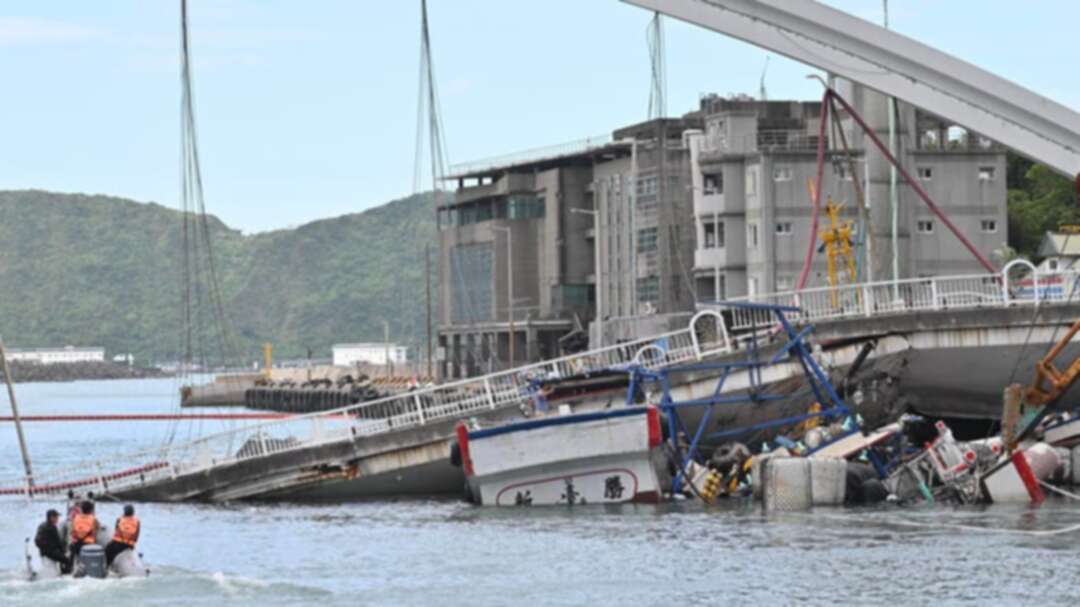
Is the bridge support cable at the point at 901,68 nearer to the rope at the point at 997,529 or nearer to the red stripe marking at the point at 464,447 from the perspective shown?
the red stripe marking at the point at 464,447

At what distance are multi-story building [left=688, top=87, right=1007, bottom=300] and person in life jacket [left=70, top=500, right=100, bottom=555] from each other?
59.0 m

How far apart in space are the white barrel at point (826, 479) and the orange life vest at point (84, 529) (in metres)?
18.9

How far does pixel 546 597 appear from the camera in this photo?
40.4 metres

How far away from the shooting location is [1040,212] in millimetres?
127812

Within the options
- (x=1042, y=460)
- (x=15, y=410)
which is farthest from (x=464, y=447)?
(x=1042, y=460)

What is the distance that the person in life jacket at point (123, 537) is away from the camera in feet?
143

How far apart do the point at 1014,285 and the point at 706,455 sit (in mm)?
10370

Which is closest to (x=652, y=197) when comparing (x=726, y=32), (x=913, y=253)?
(x=913, y=253)

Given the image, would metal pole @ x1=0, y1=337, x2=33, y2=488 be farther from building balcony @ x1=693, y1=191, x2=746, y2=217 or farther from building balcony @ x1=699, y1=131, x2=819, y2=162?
building balcony @ x1=699, y1=131, x2=819, y2=162

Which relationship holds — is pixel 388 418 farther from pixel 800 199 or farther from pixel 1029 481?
pixel 800 199

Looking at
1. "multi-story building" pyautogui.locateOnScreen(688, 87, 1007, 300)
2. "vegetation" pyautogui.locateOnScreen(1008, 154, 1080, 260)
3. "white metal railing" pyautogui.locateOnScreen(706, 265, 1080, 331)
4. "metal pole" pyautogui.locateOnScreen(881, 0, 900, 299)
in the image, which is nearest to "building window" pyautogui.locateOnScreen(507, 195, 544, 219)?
"vegetation" pyautogui.locateOnScreen(1008, 154, 1080, 260)

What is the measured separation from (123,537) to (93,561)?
0.75m

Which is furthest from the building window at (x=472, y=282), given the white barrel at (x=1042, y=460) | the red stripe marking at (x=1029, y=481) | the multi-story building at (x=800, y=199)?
the red stripe marking at (x=1029, y=481)

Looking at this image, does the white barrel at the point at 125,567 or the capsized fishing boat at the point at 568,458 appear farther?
the capsized fishing boat at the point at 568,458
